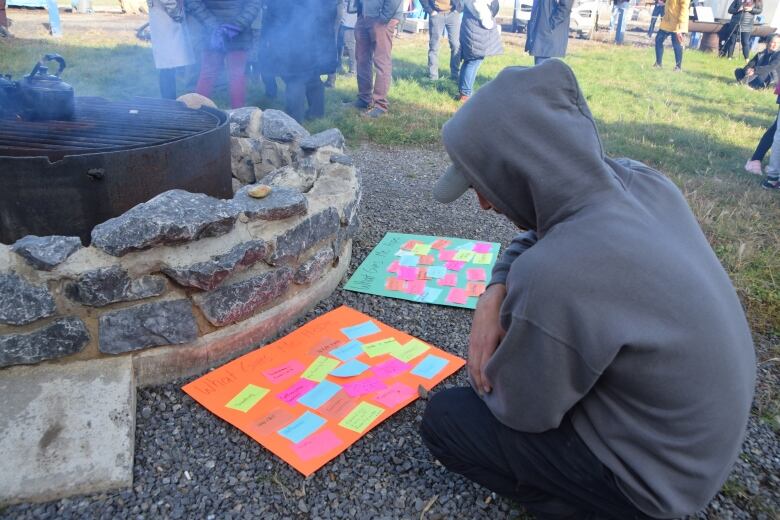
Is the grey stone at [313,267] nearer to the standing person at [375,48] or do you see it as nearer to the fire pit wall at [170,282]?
the fire pit wall at [170,282]

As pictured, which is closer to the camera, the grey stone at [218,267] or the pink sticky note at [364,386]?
the grey stone at [218,267]

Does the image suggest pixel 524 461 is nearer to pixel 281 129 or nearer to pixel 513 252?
pixel 513 252

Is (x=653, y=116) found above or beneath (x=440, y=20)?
beneath

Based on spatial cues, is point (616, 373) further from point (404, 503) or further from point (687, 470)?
point (404, 503)

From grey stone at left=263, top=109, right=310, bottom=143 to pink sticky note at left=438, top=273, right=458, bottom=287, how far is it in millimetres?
1309

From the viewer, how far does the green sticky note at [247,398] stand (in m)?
2.25

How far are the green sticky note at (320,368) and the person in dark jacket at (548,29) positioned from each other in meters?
5.52

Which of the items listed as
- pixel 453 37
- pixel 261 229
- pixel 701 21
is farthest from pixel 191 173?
pixel 701 21

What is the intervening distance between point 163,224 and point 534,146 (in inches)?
54.8

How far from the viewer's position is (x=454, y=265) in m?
3.46

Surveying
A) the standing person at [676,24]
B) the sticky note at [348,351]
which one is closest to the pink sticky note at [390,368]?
the sticky note at [348,351]

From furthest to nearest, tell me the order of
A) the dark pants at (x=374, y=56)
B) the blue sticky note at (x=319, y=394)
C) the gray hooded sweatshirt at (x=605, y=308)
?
the dark pants at (x=374, y=56)
the blue sticky note at (x=319, y=394)
the gray hooded sweatshirt at (x=605, y=308)

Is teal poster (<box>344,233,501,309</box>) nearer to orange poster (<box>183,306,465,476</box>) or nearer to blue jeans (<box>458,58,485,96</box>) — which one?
orange poster (<box>183,306,465,476</box>)

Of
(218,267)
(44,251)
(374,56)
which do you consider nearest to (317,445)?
(218,267)
